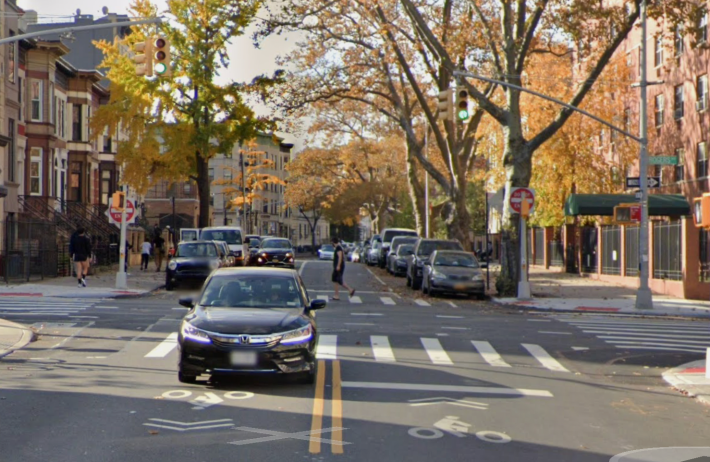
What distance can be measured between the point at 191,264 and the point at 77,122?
78.8ft

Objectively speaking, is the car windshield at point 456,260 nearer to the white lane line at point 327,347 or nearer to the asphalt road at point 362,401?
the asphalt road at point 362,401

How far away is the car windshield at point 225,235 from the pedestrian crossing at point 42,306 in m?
15.0

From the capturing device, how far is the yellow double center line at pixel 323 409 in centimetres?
881

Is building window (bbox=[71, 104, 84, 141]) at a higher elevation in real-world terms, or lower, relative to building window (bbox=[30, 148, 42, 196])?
higher

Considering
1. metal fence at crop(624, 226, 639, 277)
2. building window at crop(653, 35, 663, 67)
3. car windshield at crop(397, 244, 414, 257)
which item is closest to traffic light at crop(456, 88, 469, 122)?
metal fence at crop(624, 226, 639, 277)

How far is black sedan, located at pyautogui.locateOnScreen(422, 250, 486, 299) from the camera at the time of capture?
30.4 metres

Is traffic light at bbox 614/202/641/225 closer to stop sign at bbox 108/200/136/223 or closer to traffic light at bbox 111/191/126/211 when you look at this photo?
stop sign at bbox 108/200/136/223

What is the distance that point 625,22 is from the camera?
29062 millimetres

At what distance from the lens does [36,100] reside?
44.2 meters

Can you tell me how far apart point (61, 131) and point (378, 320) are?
31547 mm

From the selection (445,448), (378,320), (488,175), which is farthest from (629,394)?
(488,175)

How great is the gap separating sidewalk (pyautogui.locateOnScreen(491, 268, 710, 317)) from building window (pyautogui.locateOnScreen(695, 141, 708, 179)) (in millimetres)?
6666

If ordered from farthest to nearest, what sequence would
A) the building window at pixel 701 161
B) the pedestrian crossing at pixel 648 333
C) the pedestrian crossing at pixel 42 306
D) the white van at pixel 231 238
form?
the building window at pixel 701 161
the white van at pixel 231 238
the pedestrian crossing at pixel 42 306
the pedestrian crossing at pixel 648 333

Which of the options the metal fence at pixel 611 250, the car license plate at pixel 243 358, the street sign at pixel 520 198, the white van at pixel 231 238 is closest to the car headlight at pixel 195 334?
the car license plate at pixel 243 358
